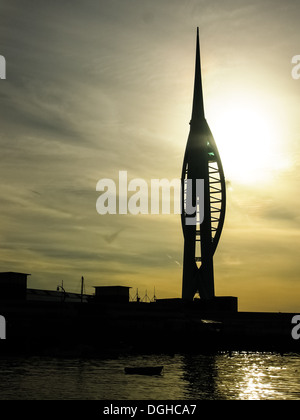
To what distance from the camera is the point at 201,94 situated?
517 ft

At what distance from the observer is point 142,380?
202 ft

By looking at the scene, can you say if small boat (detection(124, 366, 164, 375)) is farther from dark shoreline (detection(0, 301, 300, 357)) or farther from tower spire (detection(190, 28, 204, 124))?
tower spire (detection(190, 28, 204, 124))

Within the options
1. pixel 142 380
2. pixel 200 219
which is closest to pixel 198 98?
pixel 200 219

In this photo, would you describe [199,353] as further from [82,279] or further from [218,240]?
[218,240]

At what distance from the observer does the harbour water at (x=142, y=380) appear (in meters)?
51.8

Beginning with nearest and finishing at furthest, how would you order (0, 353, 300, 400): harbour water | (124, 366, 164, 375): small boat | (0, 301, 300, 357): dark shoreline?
A: (0, 353, 300, 400): harbour water < (124, 366, 164, 375): small boat < (0, 301, 300, 357): dark shoreline

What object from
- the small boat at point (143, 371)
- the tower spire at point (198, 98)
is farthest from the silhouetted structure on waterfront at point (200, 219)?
the small boat at point (143, 371)

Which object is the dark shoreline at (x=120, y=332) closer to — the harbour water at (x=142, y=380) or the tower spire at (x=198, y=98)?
the harbour water at (x=142, y=380)

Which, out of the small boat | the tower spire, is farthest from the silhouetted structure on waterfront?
the small boat

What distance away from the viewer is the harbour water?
170 ft

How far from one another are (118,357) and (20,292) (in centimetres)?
3671

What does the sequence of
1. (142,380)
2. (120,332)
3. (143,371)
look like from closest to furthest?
(142,380), (143,371), (120,332)

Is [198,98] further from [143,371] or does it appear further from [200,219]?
[143,371]
